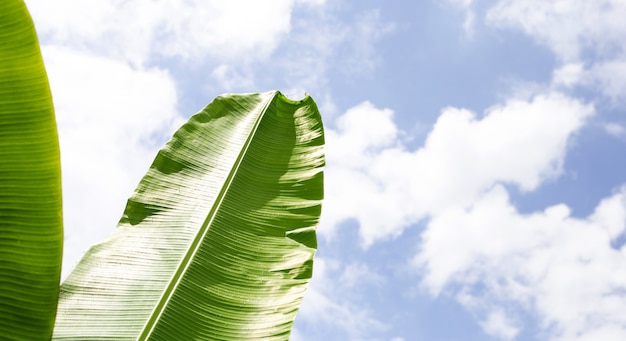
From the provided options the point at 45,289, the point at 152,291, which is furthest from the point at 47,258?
the point at 152,291

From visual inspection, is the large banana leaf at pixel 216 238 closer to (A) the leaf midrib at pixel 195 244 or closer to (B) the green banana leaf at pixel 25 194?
(A) the leaf midrib at pixel 195 244

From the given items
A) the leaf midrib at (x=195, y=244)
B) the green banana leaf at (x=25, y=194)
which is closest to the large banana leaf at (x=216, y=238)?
the leaf midrib at (x=195, y=244)

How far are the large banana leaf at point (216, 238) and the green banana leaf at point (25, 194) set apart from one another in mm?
250

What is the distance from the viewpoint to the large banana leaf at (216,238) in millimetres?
2062

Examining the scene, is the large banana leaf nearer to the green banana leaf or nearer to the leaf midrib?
the leaf midrib

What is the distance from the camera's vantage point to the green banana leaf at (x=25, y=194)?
5.88ft

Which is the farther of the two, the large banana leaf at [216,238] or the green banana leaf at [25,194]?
the large banana leaf at [216,238]

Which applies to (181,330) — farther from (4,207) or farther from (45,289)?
(4,207)

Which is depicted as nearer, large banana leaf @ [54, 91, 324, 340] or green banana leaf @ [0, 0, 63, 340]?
green banana leaf @ [0, 0, 63, 340]

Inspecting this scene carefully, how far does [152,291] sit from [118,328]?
0.51 ft

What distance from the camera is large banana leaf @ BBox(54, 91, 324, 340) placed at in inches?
81.2

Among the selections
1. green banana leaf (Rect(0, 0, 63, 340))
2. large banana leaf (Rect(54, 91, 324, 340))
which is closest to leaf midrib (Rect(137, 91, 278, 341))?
large banana leaf (Rect(54, 91, 324, 340))

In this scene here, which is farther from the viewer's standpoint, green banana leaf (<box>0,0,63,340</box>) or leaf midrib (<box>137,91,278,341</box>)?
leaf midrib (<box>137,91,278,341</box>)

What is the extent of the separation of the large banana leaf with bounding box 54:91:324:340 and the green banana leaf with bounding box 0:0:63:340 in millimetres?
250
